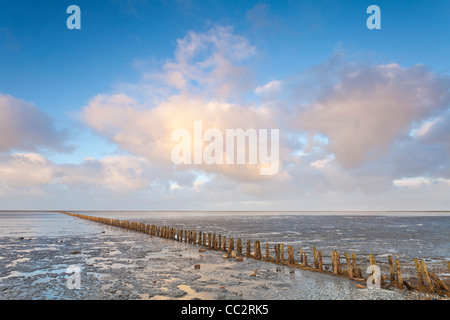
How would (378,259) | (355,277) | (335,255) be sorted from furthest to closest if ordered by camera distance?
(378,259), (335,255), (355,277)

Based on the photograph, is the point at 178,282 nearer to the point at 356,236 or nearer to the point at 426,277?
the point at 426,277

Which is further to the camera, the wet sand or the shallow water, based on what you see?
the shallow water

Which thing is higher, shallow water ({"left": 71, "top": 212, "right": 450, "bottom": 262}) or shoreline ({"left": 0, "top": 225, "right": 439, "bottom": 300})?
shoreline ({"left": 0, "top": 225, "right": 439, "bottom": 300})

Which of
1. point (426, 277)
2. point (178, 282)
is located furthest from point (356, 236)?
point (178, 282)

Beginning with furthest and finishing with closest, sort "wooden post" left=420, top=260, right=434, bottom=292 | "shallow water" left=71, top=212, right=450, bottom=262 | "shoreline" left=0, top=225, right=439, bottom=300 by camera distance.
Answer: "shallow water" left=71, top=212, right=450, bottom=262 < "wooden post" left=420, top=260, right=434, bottom=292 < "shoreline" left=0, top=225, right=439, bottom=300

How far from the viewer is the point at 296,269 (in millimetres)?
16266

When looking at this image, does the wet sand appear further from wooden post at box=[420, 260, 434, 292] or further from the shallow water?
the shallow water

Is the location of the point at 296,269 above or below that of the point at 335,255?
below

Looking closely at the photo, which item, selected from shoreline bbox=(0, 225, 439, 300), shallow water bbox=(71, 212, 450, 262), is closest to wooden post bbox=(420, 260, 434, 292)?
shoreline bbox=(0, 225, 439, 300)

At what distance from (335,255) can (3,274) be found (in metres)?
18.1

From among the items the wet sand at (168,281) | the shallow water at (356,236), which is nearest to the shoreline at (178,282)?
the wet sand at (168,281)
